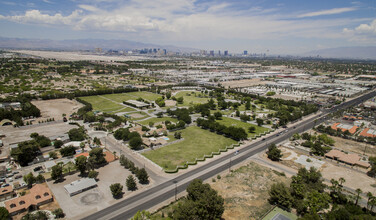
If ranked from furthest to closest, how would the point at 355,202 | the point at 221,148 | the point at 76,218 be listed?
the point at 221,148 → the point at 355,202 → the point at 76,218

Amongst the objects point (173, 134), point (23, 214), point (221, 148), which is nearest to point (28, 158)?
point (23, 214)

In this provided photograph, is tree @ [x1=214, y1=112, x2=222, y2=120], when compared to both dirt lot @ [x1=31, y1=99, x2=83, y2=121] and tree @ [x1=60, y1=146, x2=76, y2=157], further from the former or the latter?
dirt lot @ [x1=31, y1=99, x2=83, y2=121]

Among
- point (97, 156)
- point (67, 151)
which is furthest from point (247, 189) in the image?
point (67, 151)

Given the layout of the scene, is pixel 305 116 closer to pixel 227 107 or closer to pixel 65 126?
pixel 227 107

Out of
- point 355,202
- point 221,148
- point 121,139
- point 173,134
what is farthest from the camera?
point 173,134

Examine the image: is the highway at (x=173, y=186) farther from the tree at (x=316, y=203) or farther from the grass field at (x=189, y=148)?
the tree at (x=316, y=203)

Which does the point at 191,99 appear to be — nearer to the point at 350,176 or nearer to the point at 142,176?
the point at 142,176

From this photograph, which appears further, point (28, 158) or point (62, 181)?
point (28, 158)
